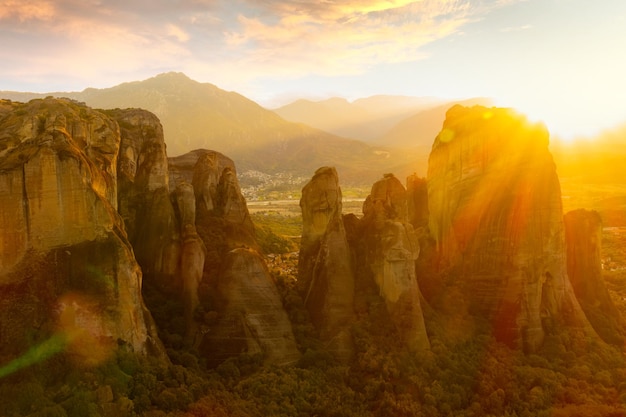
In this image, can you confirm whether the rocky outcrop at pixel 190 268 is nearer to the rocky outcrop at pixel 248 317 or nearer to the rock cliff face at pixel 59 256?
the rocky outcrop at pixel 248 317

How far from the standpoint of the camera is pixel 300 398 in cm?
2447

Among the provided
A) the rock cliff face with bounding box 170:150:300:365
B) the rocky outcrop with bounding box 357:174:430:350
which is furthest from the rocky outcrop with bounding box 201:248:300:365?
the rocky outcrop with bounding box 357:174:430:350

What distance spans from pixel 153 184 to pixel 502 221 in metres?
23.0

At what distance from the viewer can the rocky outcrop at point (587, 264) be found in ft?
122

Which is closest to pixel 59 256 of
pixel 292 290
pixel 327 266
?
pixel 292 290

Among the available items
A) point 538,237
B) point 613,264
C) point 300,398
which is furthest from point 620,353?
point 613,264

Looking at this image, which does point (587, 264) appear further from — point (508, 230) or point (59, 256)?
point (59, 256)

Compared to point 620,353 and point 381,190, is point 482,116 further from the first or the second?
point 620,353

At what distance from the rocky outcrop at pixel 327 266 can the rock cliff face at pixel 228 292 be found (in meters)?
2.55

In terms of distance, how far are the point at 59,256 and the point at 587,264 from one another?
3577 centimetres

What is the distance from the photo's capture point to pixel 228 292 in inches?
1100

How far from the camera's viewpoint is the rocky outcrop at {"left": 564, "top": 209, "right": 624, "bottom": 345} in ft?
122

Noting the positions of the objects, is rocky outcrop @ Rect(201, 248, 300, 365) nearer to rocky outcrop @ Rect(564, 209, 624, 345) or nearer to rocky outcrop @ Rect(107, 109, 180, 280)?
rocky outcrop @ Rect(107, 109, 180, 280)

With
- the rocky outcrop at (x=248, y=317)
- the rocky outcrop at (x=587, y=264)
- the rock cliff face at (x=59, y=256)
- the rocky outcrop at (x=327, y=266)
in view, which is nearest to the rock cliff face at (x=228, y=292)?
the rocky outcrop at (x=248, y=317)
